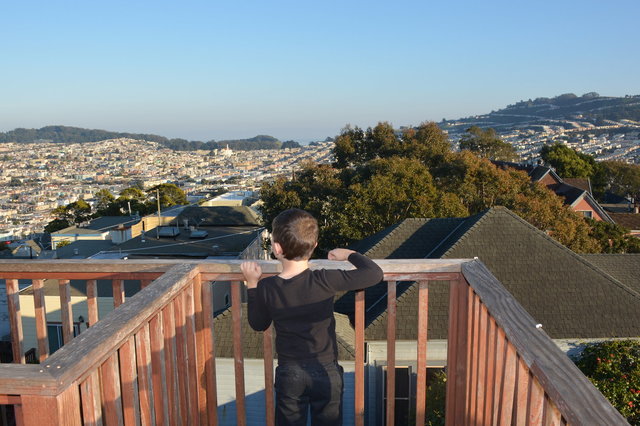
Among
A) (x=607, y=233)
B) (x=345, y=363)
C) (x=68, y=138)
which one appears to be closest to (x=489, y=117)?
(x=68, y=138)

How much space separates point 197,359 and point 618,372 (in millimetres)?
7147

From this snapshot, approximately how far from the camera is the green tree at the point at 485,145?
169ft

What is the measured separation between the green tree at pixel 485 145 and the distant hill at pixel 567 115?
76.2 metres

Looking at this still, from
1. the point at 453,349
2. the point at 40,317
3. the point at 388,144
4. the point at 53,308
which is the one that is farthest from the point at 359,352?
the point at 388,144

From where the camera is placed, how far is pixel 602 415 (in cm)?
125

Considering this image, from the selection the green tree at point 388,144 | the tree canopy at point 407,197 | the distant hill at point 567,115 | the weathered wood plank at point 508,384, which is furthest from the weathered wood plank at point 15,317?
the distant hill at point 567,115

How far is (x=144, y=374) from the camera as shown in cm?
216

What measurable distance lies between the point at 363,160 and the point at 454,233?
1908cm

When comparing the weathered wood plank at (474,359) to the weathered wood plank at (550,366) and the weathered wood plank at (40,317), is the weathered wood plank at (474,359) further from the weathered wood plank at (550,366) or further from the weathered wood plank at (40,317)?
the weathered wood plank at (40,317)

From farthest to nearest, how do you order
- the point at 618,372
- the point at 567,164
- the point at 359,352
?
the point at 567,164 → the point at 618,372 → the point at 359,352

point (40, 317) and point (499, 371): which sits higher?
point (499, 371)

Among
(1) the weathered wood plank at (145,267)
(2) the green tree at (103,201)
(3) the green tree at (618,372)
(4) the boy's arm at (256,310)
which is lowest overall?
(2) the green tree at (103,201)

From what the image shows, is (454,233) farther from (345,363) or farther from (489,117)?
(489,117)

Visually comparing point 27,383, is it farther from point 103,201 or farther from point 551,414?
point 103,201
